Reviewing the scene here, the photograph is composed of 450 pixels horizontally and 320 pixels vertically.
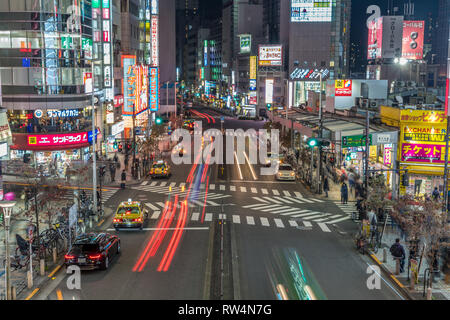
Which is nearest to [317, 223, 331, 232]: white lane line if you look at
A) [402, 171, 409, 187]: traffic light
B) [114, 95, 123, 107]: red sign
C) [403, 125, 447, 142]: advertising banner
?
[402, 171, 409, 187]: traffic light

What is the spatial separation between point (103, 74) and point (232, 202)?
105 feet

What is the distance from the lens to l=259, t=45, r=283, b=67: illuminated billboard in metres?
123

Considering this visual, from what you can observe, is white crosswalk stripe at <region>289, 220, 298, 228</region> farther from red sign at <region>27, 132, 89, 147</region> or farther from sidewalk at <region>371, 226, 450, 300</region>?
red sign at <region>27, 132, 89, 147</region>

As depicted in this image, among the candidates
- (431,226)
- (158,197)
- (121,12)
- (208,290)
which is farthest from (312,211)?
(121,12)

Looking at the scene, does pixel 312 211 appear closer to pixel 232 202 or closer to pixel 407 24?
pixel 232 202

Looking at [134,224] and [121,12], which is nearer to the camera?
[134,224]

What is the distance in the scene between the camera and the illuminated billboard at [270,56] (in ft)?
404

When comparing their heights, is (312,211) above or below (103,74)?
below

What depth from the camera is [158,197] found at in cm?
4216

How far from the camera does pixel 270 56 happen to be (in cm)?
12362

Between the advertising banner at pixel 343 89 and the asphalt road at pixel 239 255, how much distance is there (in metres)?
23.7

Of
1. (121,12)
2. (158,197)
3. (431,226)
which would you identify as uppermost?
(121,12)

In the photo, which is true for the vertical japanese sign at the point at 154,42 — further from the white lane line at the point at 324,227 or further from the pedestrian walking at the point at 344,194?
the white lane line at the point at 324,227

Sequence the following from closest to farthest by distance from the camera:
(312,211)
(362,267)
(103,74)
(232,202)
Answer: (362,267) → (312,211) → (232,202) → (103,74)
